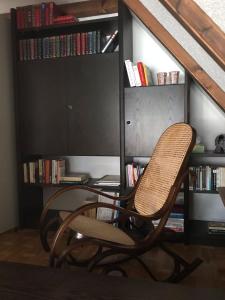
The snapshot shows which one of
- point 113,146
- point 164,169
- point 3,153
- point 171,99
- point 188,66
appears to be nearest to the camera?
point 164,169

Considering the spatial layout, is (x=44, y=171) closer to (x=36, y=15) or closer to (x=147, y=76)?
(x=147, y=76)

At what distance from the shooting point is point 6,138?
8.86 ft

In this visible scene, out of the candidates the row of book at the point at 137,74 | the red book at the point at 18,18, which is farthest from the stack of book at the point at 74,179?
the red book at the point at 18,18

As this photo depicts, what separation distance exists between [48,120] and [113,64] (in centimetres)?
80

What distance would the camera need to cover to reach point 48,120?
2.65m

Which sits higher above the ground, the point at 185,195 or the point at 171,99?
the point at 171,99

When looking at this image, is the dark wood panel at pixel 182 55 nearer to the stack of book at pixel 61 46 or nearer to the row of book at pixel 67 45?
the row of book at pixel 67 45

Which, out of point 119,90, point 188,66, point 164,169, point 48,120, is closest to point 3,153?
point 48,120

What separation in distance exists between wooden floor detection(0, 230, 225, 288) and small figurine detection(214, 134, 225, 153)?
31.9 inches

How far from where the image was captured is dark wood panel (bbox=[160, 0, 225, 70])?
798 millimetres

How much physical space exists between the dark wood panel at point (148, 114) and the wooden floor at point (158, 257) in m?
0.86

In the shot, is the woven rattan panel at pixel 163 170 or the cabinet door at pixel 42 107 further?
the cabinet door at pixel 42 107

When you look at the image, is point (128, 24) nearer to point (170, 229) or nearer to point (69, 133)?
point (69, 133)

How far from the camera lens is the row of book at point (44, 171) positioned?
2.70m
